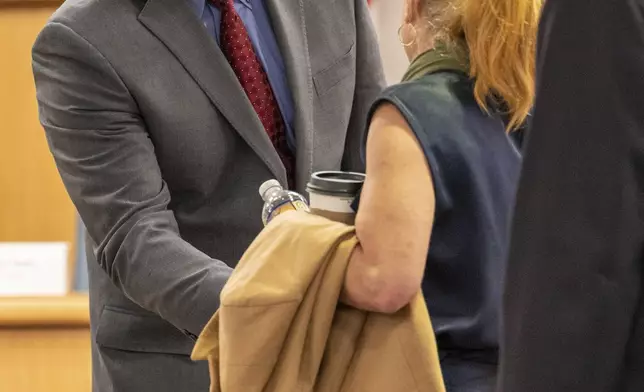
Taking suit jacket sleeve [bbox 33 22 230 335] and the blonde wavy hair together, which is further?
suit jacket sleeve [bbox 33 22 230 335]

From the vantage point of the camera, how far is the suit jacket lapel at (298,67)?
166 cm

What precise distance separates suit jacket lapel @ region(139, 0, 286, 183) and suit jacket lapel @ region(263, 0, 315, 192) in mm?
84

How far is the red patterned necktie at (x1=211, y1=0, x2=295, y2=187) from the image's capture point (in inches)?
64.7

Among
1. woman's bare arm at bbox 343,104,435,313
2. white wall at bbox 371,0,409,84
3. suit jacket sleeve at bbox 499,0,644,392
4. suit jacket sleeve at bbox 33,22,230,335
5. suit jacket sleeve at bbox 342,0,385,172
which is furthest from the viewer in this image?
white wall at bbox 371,0,409,84

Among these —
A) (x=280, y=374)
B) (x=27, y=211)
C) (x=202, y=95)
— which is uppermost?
(x=202, y=95)

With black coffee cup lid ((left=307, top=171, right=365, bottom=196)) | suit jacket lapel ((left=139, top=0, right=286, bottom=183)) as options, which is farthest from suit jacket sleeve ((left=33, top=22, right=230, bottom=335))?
black coffee cup lid ((left=307, top=171, right=365, bottom=196))

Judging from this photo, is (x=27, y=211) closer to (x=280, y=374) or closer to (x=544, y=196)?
(x=280, y=374)

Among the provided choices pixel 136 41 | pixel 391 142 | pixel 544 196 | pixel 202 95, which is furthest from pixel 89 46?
pixel 544 196

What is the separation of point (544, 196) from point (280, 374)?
474 millimetres

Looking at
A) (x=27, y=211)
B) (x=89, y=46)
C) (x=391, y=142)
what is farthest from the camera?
(x=27, y=211)

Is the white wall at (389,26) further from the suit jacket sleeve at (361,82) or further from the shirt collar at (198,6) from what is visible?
the shirt collar at (198,6)

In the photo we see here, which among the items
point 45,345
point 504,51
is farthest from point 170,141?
point 45,345

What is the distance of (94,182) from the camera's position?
1574 mm

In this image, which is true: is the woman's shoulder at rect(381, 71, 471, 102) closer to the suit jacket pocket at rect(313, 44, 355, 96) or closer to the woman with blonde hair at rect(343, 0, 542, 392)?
the woman with blonde hair at rect(343, 0, 542, 392)
